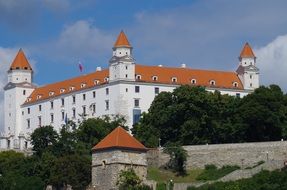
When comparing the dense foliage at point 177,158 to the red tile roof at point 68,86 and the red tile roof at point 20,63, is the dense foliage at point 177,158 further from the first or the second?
the red tile roof at point 20,63

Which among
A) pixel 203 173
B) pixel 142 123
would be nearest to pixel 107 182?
pixel 203 173

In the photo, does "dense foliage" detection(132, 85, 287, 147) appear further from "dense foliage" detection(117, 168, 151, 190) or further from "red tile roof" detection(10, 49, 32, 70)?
"red tile roof" detection(10, 49, 32, 70)

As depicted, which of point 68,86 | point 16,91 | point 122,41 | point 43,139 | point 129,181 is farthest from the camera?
point 16,91

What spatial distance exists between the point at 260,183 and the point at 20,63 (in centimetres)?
5765

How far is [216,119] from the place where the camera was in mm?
81125

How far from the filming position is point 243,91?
10762 cm

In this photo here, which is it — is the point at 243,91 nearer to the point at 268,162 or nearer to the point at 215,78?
the point at 215,78

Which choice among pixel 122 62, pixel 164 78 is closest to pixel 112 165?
pixel 122 62

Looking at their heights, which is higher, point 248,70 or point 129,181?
point 248,70

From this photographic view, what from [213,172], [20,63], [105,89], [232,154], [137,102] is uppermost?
[20,63]

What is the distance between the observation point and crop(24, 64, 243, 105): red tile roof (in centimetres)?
10481

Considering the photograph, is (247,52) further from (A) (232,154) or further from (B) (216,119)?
(A) (232,154)

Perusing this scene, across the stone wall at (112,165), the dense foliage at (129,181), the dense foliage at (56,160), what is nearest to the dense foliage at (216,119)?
the dense foliage at (56,160)

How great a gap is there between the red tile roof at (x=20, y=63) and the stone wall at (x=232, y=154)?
146 feet
